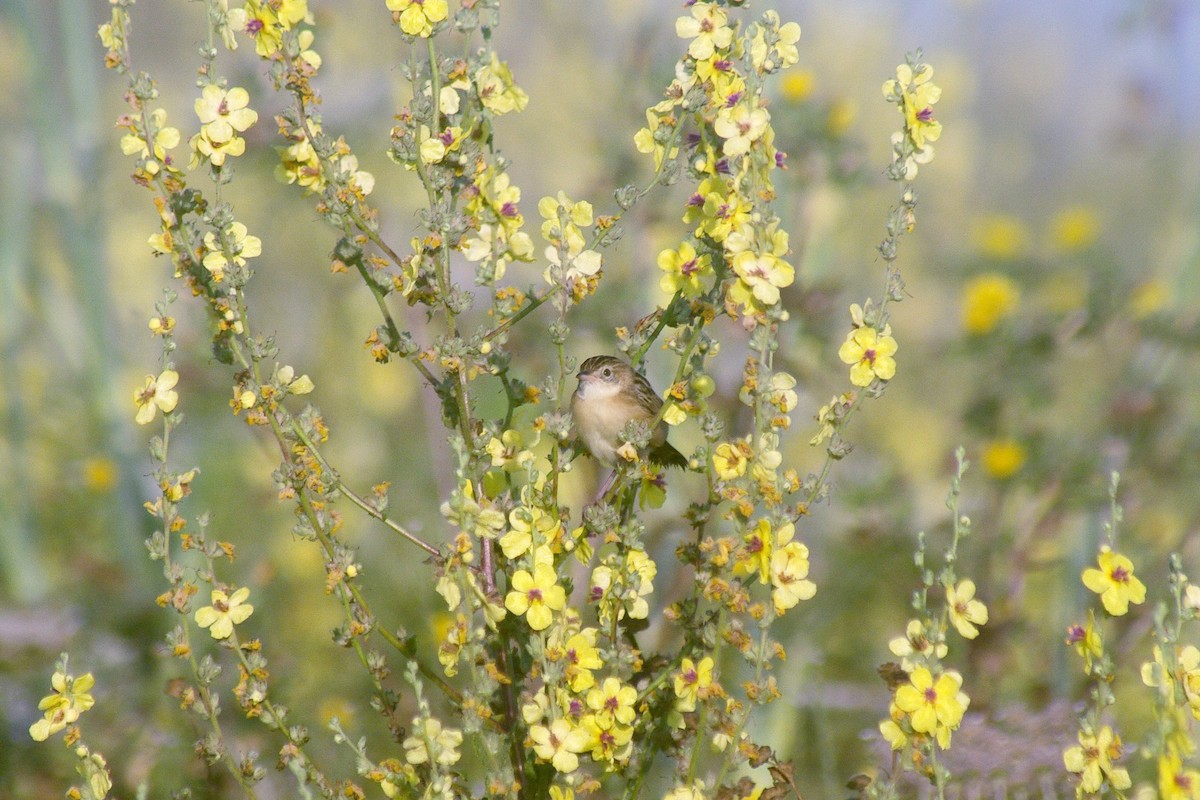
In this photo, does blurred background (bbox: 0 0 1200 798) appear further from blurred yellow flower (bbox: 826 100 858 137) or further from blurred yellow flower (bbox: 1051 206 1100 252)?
blurred yellow flower (bbox: 1051 206 1100 252)

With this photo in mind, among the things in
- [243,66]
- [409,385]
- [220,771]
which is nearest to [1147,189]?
[409,385]

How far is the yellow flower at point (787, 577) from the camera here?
1.55 m

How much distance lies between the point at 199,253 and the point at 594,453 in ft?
3.09

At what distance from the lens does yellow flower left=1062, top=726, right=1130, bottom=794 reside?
5.16ft

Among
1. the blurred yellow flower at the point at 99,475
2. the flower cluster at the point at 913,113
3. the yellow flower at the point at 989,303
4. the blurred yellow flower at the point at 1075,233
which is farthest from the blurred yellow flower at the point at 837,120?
the blurred yellow flower at the point at 1075,233

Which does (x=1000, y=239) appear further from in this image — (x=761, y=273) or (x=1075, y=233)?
(x=761, y=273)

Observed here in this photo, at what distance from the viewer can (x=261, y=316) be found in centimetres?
612

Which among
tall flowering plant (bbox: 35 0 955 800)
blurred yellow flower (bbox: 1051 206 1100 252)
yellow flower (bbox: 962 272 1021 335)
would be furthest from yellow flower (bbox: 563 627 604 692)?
blurred yellow flower (bbox: 1051 206 1100 252)

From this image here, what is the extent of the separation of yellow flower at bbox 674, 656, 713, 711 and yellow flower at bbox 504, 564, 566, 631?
0.69 ft

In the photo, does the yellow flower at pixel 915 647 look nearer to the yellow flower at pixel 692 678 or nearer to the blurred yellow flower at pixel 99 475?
the yellow flower at pixel 692 678

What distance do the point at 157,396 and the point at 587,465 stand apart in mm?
1942

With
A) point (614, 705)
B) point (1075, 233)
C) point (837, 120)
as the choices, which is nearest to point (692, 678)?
point (614, 705)

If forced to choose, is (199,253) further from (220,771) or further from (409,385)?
(409,385)

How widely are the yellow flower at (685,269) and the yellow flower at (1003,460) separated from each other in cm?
251
